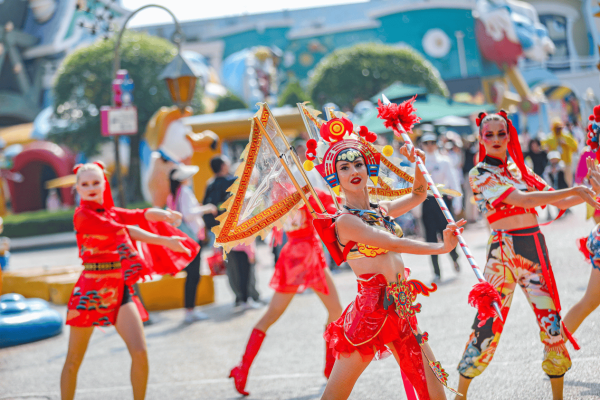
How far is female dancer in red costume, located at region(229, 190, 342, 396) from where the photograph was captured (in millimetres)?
4732

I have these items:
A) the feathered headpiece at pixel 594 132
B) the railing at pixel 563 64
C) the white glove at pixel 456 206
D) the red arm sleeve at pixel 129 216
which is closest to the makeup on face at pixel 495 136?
the feathered headpiece at pixel 594 132

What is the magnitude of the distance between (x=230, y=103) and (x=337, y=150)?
108ft

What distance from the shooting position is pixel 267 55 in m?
25.4

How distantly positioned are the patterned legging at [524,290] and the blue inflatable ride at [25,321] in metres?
5.41

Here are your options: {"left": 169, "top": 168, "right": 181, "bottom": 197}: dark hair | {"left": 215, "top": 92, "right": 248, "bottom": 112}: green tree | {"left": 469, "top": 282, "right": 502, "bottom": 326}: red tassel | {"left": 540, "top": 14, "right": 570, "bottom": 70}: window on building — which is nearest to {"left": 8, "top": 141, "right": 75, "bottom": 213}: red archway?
{"left": 215, "top": 92, "right": 248, "bottom": 112}: green tree

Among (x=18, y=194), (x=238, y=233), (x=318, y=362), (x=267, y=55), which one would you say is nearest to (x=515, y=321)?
(x=318, y=362)

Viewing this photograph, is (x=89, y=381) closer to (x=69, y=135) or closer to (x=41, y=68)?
(x=69, y=135)

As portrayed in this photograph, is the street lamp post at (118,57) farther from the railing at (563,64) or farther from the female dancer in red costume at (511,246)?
the railing at (563,64)

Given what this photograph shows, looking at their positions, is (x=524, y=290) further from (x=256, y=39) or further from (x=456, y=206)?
(x=256, y=39)

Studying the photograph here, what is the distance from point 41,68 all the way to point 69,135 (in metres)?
13.5

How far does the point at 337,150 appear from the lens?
3268 millimetres

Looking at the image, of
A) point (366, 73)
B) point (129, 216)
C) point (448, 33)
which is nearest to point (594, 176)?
point (129, 216)

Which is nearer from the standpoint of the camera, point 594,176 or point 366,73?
point 594,176

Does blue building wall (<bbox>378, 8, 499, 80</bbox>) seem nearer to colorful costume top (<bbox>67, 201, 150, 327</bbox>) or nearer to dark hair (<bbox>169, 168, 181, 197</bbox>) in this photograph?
dark hair (<bbox>169, 168, 181, 197</bbox>)
